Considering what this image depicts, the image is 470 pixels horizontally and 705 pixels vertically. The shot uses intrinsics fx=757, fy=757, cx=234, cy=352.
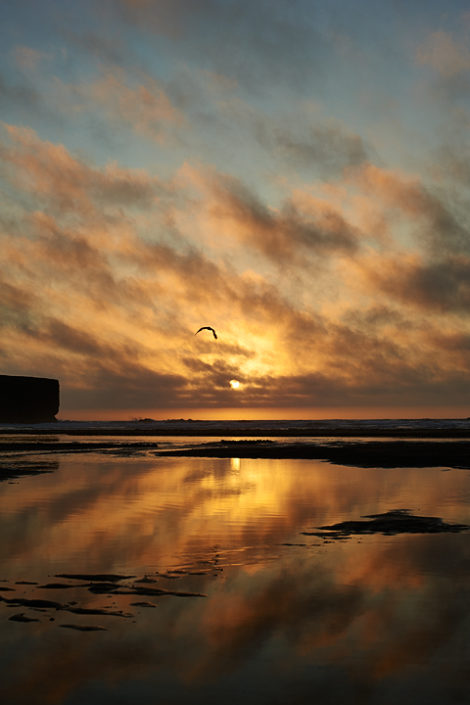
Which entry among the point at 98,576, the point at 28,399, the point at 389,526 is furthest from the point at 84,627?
the point at 28,399

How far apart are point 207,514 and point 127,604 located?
935 centimetres

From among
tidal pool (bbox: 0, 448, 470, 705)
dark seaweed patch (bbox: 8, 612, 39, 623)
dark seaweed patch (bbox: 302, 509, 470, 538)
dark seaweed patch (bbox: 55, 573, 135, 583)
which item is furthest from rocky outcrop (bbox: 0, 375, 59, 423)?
dark seaweed patch (bbox: 8, 612, 39, 623)

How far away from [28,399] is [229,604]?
550ft

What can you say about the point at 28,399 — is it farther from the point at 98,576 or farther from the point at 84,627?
the point at 84,627

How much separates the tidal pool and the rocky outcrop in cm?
15177

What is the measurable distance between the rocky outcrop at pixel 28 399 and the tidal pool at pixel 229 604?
151766 mm

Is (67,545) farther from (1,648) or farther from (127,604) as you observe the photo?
(1,648)

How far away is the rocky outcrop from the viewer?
547 feet

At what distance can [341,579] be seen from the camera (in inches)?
470

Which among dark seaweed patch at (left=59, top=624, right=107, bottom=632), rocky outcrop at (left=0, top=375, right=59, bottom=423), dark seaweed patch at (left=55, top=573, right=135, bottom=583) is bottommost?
dark seaweed patch at (left=59, top=624, right=107, bottom=632)

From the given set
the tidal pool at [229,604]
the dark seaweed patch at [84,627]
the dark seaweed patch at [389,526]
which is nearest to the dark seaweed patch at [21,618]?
the tidal pool at [229,604]

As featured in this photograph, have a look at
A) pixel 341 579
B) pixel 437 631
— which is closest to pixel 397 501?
pixel 341 579

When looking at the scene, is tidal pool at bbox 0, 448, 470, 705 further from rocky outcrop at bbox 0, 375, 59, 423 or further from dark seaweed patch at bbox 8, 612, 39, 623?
rocky outcrop at bbox 0, 375, 59, 423

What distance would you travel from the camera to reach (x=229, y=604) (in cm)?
1038
